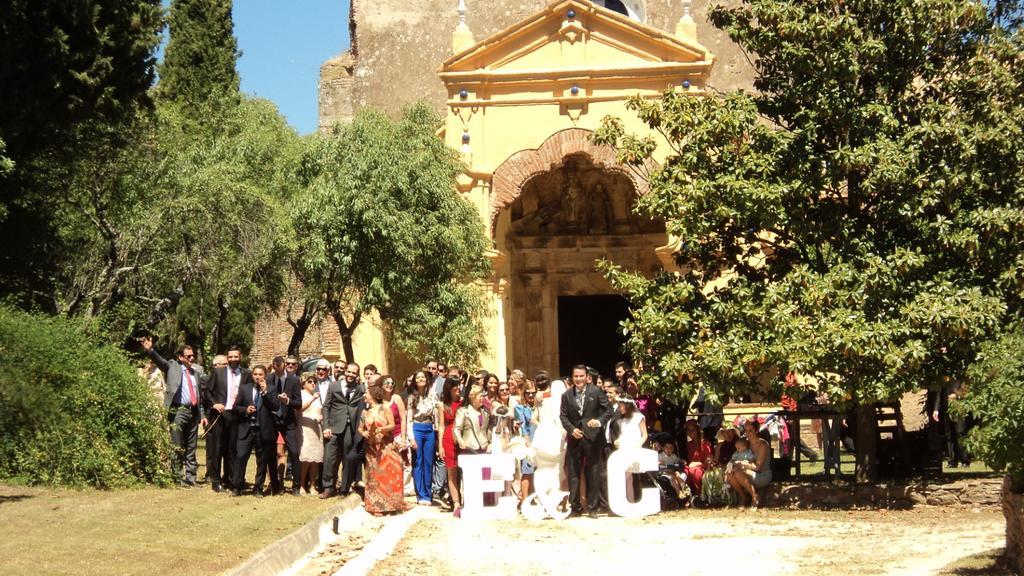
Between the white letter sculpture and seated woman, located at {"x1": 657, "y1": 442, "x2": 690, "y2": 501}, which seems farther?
seated woman, located at {"x1": 657, "y1": 442, "x2": 690, "y2": 501}

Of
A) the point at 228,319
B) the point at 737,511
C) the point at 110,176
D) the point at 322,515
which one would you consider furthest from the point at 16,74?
the point at 228,319

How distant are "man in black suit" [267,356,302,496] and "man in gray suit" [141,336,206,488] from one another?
1.06 meters

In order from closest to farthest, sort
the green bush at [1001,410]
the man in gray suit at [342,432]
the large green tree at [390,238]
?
the green bush at [1001,410] < the man in gray suit at [342,432] < the large green tree at [390,238]

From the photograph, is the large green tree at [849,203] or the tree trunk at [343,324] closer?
the large green tree at [849,203]

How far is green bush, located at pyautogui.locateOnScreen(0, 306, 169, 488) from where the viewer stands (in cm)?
1377

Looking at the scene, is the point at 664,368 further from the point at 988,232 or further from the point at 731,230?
the point at 988,232

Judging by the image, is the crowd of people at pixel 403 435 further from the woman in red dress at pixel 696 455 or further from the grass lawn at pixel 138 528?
the grass lawn at pixel 138 528

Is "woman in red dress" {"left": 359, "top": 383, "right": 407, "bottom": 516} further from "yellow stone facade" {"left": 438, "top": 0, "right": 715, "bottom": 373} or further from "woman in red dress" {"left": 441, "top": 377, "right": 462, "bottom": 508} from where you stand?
"yellow stone facade" {"left": 438, "top": 0, "right": 715, "bottom": 373}

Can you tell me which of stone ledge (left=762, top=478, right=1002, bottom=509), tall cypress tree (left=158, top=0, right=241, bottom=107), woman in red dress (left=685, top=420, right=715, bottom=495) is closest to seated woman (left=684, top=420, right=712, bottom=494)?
woman in red dress (left=685, top=420, right=715, bottom=495)

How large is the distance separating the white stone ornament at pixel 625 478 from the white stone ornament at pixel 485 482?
118 centimetres

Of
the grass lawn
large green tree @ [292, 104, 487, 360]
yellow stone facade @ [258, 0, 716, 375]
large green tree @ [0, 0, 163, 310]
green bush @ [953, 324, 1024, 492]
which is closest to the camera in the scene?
green bush @ [953, 324, 1024, 492]

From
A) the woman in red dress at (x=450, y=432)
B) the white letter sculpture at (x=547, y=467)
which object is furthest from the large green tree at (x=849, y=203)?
the woman in red dress at (x=450, y=432)

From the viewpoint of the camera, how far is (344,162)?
2191 cm

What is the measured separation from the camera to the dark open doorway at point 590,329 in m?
29.5
